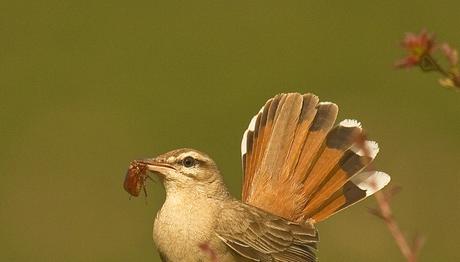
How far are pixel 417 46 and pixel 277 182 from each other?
129 inches

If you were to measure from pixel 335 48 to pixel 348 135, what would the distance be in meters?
7.46

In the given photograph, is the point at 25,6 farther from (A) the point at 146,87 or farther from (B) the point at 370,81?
(B) the point at 370,81

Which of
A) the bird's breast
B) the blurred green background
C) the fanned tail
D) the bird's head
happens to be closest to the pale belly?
the bird's breast

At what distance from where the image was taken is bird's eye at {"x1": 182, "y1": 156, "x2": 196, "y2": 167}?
5945 mm

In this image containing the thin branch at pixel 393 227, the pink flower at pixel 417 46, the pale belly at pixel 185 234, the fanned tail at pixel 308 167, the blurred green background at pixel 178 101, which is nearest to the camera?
the thin branch at pixel 393 227

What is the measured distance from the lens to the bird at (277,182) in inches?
232

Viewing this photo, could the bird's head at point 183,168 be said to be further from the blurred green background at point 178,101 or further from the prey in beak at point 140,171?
the blurred green background at point 178,101

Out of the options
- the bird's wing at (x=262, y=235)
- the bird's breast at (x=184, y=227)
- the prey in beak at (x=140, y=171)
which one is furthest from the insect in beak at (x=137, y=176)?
the bird's wing at (x=262, y=235)

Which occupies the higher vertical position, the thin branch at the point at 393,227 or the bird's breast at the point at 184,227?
the thin branch at the point at 393,227

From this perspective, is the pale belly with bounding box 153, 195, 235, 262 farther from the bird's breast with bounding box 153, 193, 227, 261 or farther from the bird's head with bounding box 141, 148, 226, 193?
the bird's head with bounding box 141, 148, 226, 193

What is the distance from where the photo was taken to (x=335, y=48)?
45.4 ft

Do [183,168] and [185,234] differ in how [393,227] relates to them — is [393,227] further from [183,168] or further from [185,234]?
[183,168]

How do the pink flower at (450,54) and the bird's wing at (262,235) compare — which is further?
the bird's wing at (262,235)

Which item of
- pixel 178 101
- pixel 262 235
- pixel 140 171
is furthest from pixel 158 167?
pixel 178 101
